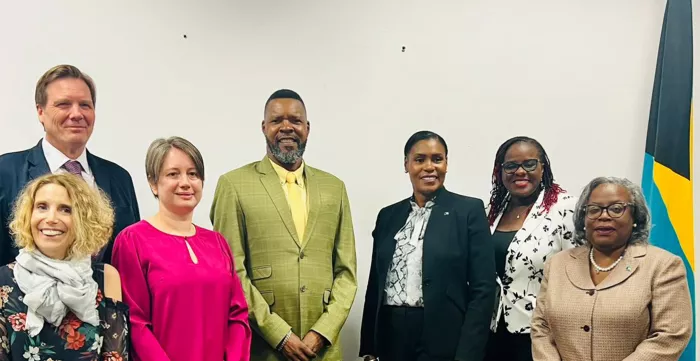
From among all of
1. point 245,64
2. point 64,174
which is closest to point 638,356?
point 64,174

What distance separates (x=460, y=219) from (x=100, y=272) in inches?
57.7

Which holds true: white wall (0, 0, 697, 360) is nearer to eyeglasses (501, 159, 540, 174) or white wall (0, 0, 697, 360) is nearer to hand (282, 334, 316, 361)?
eyeglasses (501, 159, 540, 174)

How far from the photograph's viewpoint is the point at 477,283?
2.83m

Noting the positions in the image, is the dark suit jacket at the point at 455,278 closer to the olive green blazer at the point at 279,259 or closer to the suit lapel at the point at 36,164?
the olive green blazer at the point at 279,259

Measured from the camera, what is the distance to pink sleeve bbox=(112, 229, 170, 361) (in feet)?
7.48

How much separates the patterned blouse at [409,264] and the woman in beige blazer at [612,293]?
1.64 feet

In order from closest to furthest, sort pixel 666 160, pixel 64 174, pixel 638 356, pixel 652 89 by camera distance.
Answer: pixel 64 174, pixel 638 356, pixel 666 160, pixel 652 89

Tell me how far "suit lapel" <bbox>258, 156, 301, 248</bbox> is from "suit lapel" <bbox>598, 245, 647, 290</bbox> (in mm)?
1246

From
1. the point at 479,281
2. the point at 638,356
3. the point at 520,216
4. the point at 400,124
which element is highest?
the point at 400,124

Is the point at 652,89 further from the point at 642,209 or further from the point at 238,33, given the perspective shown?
the point at 238,33

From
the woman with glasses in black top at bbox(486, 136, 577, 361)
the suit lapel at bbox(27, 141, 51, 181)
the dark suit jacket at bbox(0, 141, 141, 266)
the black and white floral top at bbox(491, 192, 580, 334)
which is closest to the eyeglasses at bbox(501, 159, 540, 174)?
the woman with glasses in black top at bbox(486, 136, 577, 361)

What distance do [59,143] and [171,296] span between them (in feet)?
2.59

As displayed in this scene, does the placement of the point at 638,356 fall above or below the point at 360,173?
below

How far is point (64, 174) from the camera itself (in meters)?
2.25
